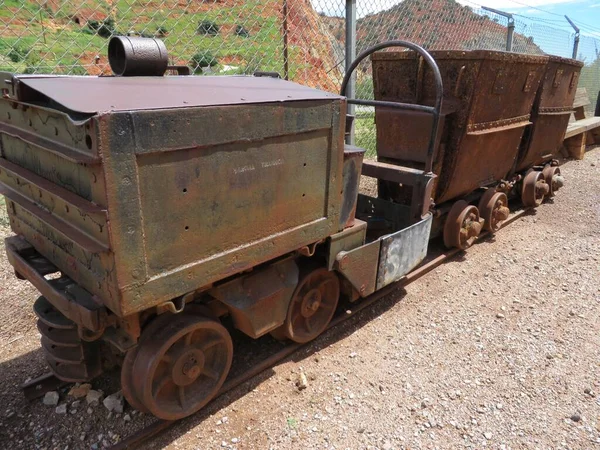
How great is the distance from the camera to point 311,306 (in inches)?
135

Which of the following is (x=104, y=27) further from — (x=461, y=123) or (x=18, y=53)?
(x=461, y=123)

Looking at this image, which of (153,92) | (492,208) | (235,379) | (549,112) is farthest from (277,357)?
(549,112)

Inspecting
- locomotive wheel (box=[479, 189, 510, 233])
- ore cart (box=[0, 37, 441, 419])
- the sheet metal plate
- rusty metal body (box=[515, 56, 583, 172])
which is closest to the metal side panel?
ore cart (box=[0, 37, 441, 419])

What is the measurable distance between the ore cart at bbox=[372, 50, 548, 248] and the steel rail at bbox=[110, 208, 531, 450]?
43cm

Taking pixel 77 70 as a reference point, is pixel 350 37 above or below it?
above

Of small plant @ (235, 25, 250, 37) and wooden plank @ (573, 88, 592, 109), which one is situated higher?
small plant @ (235, 25, 250, 37)

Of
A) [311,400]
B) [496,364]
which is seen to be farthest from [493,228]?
[311,400]

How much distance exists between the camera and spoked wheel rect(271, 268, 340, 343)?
3.31 metres

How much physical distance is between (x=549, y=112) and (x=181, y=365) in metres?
5.77

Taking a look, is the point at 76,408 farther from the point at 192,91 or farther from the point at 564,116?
the point at 564,116

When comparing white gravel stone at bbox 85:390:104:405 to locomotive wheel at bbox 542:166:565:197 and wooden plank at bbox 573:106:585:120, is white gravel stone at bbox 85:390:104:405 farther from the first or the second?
wooden plank at bbox 573:106:585:120

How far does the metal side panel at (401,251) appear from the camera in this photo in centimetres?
368

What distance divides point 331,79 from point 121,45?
6.89 metres

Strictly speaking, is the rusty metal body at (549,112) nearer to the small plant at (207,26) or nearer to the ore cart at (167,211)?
the ore cart at (167,211)
